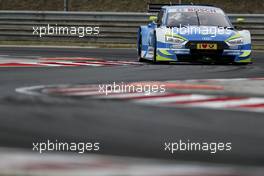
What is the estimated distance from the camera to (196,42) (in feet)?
46.1

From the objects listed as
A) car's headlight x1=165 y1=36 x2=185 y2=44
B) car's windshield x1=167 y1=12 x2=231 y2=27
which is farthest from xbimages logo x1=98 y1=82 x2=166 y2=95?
car's windshield x1=167 y1=12 x2=231 y2=27

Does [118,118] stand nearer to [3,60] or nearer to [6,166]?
[6,166]

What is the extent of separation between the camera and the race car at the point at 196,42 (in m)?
14.1

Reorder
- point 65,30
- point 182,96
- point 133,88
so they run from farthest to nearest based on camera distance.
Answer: point 65,30, point 133,88, point 182,96

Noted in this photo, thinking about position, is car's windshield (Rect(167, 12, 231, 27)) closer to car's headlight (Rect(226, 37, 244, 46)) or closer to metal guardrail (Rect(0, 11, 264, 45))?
car's headlight (Rect(226, 37, 244, 46))

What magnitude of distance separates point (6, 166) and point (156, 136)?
1.61 m

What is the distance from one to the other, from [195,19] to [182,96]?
678 cm

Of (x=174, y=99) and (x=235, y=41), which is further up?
(x=174, y=99)

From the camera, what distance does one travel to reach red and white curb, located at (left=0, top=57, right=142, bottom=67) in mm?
13891

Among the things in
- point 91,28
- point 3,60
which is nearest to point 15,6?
point 91,28

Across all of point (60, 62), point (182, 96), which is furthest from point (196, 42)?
point (182, 96)

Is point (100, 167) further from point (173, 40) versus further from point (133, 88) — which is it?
point (173, 40)

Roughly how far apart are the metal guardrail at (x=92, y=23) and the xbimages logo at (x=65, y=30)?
0.09 m

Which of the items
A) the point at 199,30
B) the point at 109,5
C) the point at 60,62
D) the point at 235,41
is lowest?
the point at 109,5
